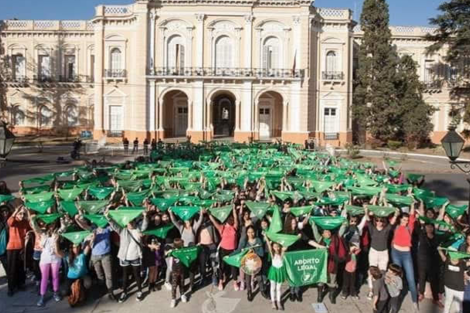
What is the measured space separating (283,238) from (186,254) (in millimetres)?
1983

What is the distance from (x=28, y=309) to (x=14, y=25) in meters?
56.0

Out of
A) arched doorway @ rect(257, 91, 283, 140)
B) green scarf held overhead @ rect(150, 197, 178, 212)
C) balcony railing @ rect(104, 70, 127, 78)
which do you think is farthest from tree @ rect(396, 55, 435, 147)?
green scarf held overhead @ rect(150, 197, 178, 212)

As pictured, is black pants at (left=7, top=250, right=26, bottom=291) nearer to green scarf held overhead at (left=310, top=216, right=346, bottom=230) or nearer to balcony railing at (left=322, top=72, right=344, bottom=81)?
green scarf held overhead at (left=310, top=216, right=346, bottom=230)

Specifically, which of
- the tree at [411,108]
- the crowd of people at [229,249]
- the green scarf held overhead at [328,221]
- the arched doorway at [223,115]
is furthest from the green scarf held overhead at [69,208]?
the arched doorway at [223,115]

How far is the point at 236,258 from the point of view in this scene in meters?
9.25

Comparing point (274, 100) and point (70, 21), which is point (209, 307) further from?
point (70, 21)

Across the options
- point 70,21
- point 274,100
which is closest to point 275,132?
→ point 274,100

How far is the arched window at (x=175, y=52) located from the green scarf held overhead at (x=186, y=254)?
39403mm

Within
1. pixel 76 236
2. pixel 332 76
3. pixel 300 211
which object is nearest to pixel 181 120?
pixel 332 76

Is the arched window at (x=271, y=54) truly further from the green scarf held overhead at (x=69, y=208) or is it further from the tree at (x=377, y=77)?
the green scarf held overhead at (x=69, y=208)

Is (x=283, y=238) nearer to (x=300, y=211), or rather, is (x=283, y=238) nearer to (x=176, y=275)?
(x=300, y=211)

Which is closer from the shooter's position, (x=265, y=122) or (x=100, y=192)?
(x=100, y=192)

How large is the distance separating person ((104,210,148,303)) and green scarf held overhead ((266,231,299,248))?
2.67 metres

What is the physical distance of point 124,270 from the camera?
9336mm
